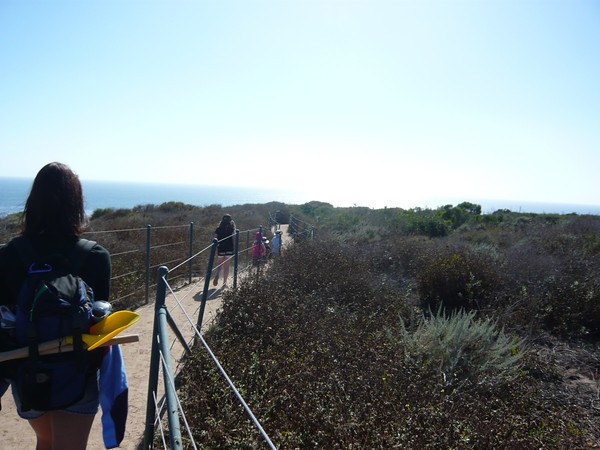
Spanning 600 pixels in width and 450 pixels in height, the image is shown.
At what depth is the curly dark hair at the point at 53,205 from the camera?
178cm

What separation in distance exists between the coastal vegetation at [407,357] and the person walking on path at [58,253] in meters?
1.27

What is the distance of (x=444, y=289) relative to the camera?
6805 mm

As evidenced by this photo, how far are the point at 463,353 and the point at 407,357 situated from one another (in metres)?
0.80

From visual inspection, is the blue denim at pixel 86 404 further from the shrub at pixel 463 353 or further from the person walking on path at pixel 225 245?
the person walking on path at pixel 225 245

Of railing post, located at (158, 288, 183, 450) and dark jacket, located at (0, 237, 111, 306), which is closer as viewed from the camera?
railing post, located at (158, 288, 183, 450)

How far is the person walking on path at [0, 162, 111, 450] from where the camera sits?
5.69 ft

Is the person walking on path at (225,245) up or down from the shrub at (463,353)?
up

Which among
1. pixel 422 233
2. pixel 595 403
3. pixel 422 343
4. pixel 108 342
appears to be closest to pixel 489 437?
pixel 422 343

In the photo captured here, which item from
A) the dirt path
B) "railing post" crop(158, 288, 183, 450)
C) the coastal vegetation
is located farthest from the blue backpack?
the coastal vegetation

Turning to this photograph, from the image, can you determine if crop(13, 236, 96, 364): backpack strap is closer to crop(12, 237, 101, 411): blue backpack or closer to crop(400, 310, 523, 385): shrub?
crop(12, 237, 101, 411): blue backpack

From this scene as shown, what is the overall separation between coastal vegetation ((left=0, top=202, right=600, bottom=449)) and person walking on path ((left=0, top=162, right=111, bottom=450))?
1.27 m

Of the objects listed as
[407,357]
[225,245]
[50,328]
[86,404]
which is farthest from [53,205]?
[225,245]

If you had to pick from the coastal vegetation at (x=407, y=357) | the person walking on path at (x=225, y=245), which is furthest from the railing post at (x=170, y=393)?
the person walking on path at (x=225, y=245)

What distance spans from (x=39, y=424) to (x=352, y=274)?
5649 mm
